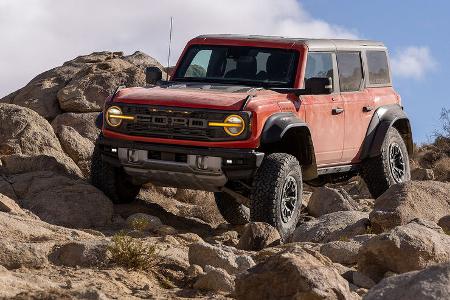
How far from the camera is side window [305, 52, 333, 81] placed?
1155 centimetres

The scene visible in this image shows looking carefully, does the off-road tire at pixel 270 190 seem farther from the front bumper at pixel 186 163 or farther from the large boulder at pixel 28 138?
the large boulder at pixel 28 138

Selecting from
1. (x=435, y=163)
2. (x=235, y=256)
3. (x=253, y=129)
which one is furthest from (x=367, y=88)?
(x=435, y=163)

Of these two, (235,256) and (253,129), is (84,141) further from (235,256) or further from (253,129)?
(235,256)

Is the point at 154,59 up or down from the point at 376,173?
up

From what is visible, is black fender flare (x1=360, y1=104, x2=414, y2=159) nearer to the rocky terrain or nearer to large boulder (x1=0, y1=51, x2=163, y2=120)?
the rocky terrain

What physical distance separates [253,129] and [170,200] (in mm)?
3096

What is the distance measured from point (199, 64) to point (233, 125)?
2.06 m

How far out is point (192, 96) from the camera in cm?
1038

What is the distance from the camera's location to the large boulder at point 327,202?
12.5 m

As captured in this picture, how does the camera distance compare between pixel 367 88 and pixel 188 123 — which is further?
pixel 367 88

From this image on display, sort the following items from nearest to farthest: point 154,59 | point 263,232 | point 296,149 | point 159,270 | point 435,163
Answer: point 159,270 < point 263,232 < point 296,149 < point 154,59 < point 435,163

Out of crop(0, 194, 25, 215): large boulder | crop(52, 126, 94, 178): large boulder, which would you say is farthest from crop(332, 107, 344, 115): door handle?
crop(0, 194, 25, 215): large boulder

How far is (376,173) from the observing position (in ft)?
42.9

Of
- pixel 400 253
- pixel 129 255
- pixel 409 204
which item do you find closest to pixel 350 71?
pixel 409 204
